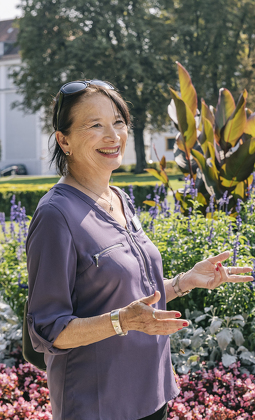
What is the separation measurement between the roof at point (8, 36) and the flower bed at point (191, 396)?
42935 mm

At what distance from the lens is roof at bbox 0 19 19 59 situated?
42.6 m

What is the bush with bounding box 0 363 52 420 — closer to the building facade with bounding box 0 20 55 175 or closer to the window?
the building facade with bounding box 0 20 55 175

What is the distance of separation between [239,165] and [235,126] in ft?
1.57

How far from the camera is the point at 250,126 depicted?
5215mm

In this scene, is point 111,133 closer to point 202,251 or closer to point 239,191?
point 202,251

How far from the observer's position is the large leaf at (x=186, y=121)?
5125 millimetres

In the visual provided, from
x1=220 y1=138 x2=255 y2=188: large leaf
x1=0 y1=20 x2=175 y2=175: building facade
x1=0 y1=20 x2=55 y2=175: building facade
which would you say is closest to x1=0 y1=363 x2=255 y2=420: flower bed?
x1=220 y1=138 x2=255 y2=188: large leaf

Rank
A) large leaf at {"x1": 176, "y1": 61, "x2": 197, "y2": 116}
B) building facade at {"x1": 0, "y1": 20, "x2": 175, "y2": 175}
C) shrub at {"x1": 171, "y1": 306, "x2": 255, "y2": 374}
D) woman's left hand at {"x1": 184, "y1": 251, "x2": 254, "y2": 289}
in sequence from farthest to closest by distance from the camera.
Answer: building facade at {"x1": 0, "y1": 20, "x2": 175, "y2": 175}
large leaf at {"x1": 176, "y1": 61, "x2": 197, "y2": 116}
shrub at {"x1": 171, "y1": 306, "x2": 255, "y2": 374}
woman's left hand at {"x1": 184, "y1": 251, "x2": 254, "y2": 289}

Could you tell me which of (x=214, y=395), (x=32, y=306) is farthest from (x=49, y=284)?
(x=214, y=395)

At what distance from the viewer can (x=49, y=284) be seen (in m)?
1.34

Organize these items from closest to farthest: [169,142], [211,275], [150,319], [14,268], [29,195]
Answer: [150,319] < [211,275] < [14,268] < [29,195] < [169,142]

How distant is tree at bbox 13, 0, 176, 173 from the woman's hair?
72.2 feet

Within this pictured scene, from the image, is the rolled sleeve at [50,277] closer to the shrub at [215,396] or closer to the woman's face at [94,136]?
the woman's face at [94,136]

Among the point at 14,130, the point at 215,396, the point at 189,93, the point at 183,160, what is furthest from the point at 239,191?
the point at 14,130
